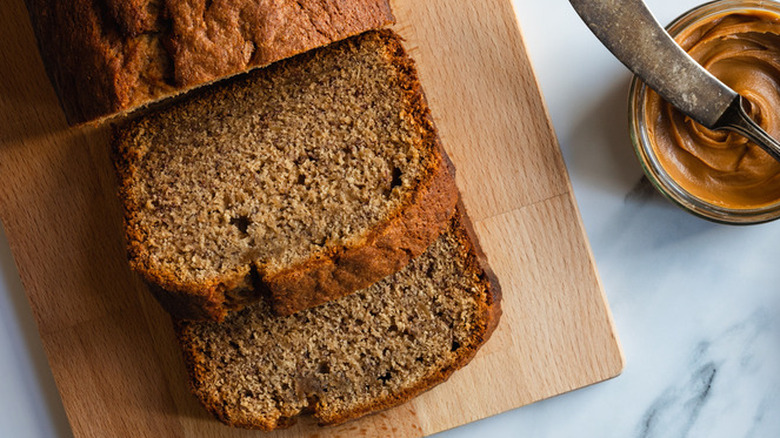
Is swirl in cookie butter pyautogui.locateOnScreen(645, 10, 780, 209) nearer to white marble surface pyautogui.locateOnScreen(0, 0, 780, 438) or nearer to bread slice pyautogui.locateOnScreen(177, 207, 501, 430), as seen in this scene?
white marble surface pyautogui.locateOnScreen(0, 0, 780, 438)

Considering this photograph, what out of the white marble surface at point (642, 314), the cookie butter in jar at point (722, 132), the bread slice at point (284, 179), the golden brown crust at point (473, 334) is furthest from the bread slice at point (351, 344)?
the cookie butter in jar at point (722, 132)

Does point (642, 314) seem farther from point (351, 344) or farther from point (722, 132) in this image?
point (351, 344)

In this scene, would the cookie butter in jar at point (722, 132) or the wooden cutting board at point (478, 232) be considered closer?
the cookie butter in jar at point (722, 132)

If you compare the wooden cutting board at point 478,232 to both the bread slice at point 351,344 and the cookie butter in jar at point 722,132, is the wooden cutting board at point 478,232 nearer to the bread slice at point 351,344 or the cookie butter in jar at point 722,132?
the bread slice at point 351,344

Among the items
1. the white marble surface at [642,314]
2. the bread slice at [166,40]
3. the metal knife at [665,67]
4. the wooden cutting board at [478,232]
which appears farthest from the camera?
the white marble surface at [642,314]

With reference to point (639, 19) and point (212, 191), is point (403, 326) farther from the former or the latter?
point (639, 19)

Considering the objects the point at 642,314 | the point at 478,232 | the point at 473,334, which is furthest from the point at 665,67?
the point at 473,334

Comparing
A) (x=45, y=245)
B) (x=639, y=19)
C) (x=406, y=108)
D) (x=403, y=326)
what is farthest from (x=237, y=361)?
(x=639, y=19)
